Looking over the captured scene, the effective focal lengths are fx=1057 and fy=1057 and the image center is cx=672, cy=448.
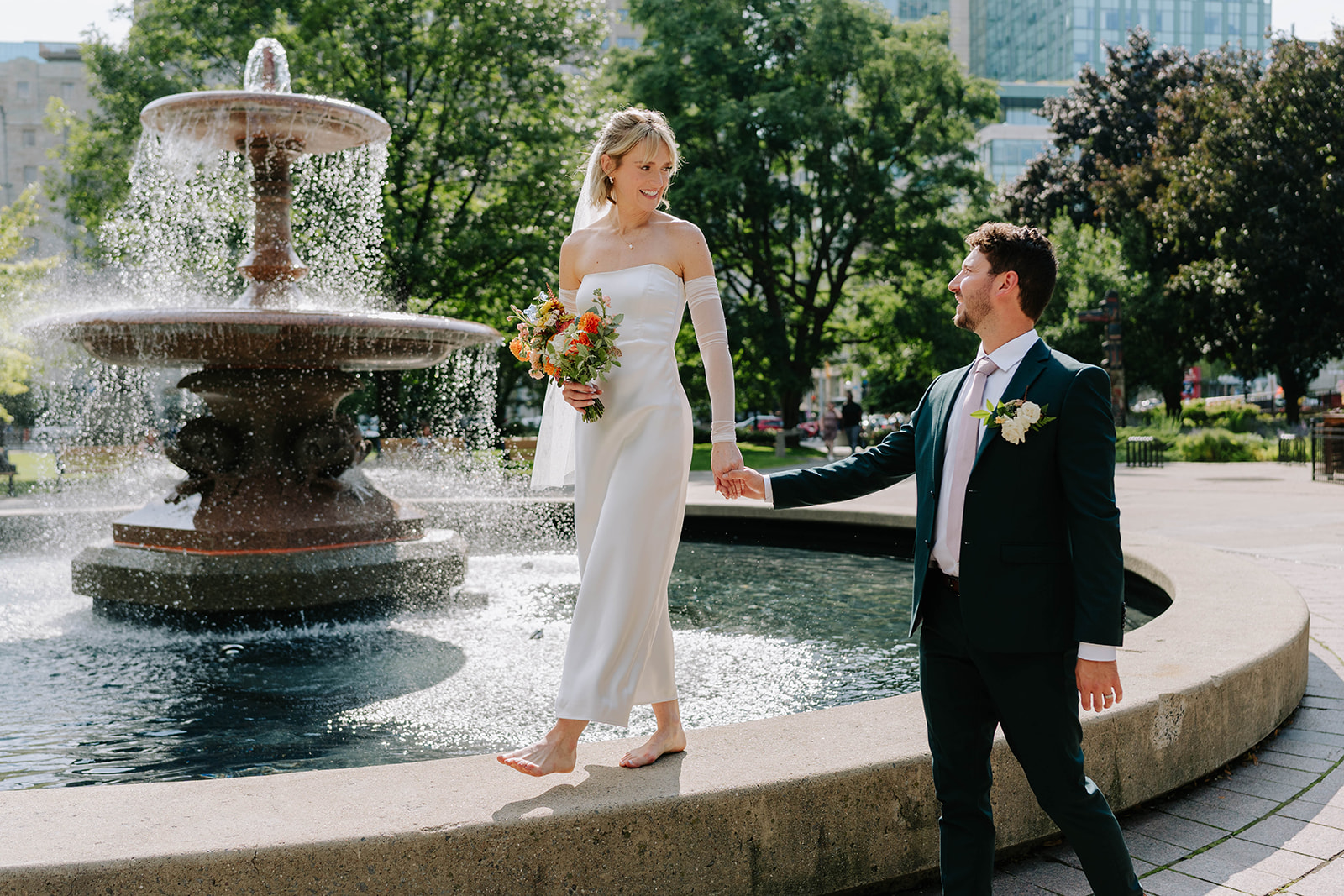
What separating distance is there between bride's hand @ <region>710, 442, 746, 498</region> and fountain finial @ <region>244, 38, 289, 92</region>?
22.1 feet

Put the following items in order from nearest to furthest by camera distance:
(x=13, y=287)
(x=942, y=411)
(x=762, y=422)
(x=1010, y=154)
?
(x=942, y=411), (x=13, y=287), (x=762, y=422), (x=1010, y=154)

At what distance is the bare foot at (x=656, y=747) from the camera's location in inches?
120

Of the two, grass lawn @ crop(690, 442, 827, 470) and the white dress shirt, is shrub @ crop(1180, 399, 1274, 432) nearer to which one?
grass lawn @ crop(690, 442, 827, 470)

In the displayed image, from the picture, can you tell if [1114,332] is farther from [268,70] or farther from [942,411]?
[942,411]

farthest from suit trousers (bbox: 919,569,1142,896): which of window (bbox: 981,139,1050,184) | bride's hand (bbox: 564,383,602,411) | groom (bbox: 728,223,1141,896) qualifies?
window (bbox: 981,139,1050,184)

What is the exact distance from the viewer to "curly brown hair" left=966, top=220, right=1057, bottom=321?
2.51 metres

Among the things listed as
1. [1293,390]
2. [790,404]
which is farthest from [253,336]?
[1293,390]

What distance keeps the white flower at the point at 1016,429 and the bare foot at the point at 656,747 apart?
4.57ft

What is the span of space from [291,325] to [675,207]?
25044mm

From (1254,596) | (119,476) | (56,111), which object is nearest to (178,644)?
(1254,596)

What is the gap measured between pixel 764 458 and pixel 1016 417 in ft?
91.5

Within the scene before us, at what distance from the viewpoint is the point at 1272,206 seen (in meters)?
29.9

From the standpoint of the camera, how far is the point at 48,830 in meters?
2.45

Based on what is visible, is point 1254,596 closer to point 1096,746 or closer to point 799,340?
point 1096,746
